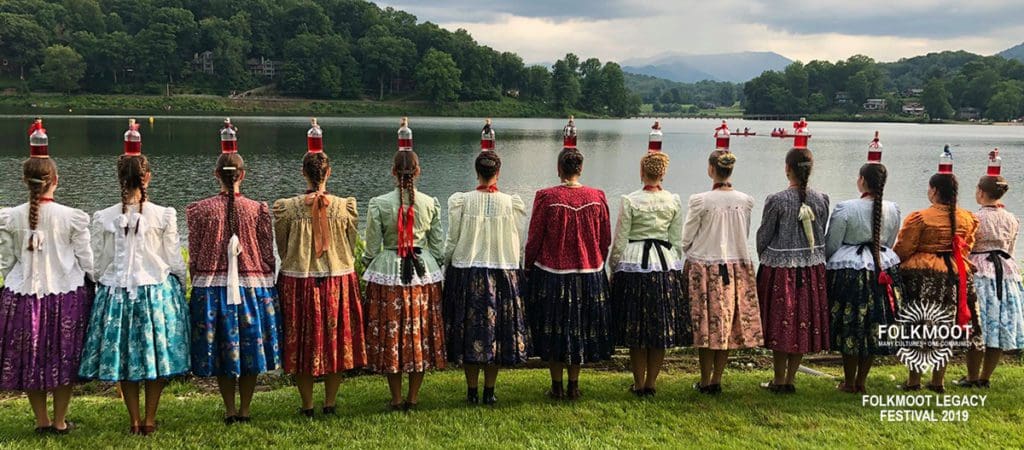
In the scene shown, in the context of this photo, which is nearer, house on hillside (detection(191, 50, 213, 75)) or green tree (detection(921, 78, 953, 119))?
house on hillside (detection(191, 50, 213, 75))

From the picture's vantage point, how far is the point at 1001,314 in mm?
5633

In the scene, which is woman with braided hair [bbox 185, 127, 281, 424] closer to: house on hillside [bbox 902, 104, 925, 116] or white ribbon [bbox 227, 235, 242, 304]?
white ribbon [bbox 227, 235, 242, 304]

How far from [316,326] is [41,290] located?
1.71 m

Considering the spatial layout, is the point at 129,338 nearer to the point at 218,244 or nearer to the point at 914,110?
the point at 218,244

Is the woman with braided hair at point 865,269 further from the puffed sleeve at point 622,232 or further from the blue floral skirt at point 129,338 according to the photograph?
the blue floral skirt at point 129,338

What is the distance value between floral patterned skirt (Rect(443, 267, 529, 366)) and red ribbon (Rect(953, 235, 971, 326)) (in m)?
3.39

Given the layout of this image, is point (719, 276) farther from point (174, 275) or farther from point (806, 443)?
point (174, 275)

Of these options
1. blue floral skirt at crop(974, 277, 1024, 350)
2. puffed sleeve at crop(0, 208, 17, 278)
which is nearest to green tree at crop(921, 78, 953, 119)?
blue floral skirt at crop(974, 277, 1024, 350)

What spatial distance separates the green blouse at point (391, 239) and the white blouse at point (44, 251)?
1.80 metres

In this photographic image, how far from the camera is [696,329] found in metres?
5.39

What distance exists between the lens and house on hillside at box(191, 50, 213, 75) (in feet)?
318

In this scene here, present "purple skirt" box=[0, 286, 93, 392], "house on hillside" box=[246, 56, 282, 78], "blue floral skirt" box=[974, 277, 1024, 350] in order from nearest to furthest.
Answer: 1. "purple skirt" box=[0, 286, 93, 392]
2. "blue floral skirt" box=[974, 277, 1024, 350]
3. "house on hillside" box=[246, 56, 282, 78]

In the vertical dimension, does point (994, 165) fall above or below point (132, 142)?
below

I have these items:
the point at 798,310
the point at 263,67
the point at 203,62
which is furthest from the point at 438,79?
the point at 798,310
